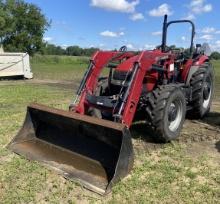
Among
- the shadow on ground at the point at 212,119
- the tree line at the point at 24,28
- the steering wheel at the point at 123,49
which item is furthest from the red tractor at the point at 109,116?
the tree line at the point at 24,28

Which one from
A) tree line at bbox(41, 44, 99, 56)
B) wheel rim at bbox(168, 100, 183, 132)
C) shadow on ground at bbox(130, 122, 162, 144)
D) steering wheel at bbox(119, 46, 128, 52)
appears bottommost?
tree line at bbox(41, 44, 99, 56)

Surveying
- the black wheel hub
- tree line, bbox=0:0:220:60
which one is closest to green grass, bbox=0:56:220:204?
the black wheel hub

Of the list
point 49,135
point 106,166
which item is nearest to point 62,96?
point 49,135

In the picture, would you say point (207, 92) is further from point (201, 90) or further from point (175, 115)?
point (175, 115)

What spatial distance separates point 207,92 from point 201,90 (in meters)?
0.71

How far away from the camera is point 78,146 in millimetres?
5168

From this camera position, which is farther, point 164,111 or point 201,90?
point 201,90

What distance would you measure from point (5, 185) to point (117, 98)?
2011mm

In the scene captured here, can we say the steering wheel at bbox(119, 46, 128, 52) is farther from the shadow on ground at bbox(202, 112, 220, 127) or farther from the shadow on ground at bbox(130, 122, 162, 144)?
the shadow on ground at bbox(202, 112, 220, 127)

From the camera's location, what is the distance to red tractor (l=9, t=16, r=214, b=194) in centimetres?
463

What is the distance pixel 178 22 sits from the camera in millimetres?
7305

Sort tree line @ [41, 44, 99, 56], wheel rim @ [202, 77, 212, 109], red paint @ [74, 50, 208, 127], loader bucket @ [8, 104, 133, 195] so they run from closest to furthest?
loader bucket @ [8, 104, 133, 195]
red paint @ [74, 50, 208, 127]
wheel rim @ [202, 77, 212, 109]
tree line @ [41, 44, 99, 56]

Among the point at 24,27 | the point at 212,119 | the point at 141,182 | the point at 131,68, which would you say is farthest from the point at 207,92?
the point at 24,27

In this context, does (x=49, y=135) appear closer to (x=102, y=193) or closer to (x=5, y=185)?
(x=5, y=185)
